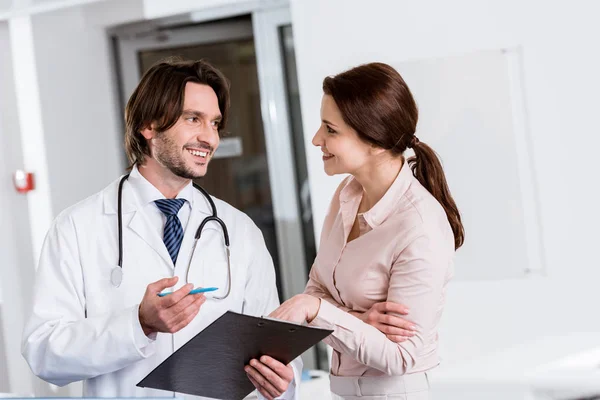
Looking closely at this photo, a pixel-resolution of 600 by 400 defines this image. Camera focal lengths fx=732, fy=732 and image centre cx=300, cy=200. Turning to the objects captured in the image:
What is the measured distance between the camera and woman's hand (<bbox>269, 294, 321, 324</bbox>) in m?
1.57

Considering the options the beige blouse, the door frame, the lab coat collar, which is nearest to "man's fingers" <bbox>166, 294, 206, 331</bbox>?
the beige blouse

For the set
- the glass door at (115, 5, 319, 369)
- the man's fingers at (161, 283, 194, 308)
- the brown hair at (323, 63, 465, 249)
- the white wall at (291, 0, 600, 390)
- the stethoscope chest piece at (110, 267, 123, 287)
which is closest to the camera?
the man's fingers at (161, 283, 194, 308)

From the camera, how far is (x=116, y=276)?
6.10 ft

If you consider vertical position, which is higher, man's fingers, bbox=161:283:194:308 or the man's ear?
the man's ear

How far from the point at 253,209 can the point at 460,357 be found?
1.57 m

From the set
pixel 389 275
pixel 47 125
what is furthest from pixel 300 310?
pixel 47 125

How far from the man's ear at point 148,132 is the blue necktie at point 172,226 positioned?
194 millimetres

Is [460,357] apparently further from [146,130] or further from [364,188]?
[146,130]

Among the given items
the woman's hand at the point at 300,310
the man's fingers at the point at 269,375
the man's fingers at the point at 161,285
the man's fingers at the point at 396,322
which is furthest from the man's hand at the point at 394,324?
the man's fingers at the point at 161,285

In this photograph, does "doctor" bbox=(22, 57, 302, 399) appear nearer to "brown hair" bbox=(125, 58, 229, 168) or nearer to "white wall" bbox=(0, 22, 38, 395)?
"brown hair" bbox=(125, 58, 229, 168)

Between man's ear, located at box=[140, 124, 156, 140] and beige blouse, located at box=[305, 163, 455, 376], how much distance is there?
59 cm

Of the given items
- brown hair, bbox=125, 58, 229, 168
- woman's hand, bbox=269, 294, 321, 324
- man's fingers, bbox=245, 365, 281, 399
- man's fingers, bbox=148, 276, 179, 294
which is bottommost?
man's fingers, bbox=245, 365, 281, 399

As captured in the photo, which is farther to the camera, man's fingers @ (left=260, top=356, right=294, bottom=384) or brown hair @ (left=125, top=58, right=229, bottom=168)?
brown hair @ (left=125, top=58, right=229, bottom=168)

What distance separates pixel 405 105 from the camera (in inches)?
68.8
